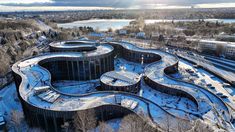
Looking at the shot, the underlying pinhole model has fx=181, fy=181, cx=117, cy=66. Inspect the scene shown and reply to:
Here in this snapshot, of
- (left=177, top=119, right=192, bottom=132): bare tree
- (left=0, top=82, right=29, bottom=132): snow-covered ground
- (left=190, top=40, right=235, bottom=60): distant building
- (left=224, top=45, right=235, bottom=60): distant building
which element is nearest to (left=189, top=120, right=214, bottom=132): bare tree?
(left=177, top=119, right=192, bottom=132): bare tree

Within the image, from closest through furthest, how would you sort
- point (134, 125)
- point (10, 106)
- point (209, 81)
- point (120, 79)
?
point (134, 125), point (10, 106), point (120, 79), point (209, 81)

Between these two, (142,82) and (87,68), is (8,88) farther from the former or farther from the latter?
(142,82)

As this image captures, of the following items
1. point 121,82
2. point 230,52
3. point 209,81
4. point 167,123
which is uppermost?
point 230,52

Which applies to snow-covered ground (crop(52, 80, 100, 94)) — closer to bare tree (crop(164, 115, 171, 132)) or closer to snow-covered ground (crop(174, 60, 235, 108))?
bare tree (crop(164, 115, 171, 132))

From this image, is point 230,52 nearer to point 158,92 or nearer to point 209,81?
point 209,81

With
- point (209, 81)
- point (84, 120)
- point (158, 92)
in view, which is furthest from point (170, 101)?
point (84, 120)

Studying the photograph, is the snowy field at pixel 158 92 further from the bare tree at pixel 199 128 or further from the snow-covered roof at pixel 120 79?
the bare tree at pixel 199 128

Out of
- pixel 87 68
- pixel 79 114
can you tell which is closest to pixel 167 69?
pixel 87 68
